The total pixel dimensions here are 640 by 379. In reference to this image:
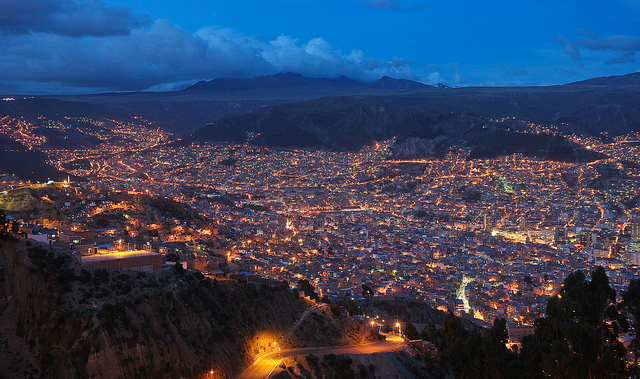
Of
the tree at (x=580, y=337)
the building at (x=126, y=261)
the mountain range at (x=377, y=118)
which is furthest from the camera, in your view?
the mountain range at (x=377, y=118)

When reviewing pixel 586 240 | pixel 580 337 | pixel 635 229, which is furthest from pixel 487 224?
pixel 580 337

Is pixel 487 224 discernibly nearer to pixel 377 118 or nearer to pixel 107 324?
pixel 107 324

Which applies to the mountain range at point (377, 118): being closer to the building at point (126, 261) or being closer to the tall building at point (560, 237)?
the tall building at point (560, 237)

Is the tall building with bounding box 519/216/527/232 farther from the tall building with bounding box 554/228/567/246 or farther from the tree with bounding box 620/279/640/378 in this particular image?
the tree with bounding box 620/279/640/378

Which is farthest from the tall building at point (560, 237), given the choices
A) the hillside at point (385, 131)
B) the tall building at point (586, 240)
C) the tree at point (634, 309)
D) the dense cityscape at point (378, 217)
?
the hillside at point (385, 131)

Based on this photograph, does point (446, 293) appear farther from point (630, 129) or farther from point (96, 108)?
point (96, 108)

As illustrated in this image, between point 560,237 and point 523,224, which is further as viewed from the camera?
point 523,224

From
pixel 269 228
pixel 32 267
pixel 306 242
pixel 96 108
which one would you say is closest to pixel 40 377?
pixel 32 267
